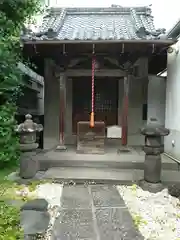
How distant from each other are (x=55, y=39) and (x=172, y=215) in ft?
17.0

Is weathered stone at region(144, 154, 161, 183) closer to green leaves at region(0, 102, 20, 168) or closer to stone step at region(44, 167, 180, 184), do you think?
stone step at region(44, 167, 180, 184)

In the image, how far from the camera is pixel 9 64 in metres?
7.17

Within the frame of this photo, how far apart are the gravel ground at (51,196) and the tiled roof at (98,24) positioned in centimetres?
401

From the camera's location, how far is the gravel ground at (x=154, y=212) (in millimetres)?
3414

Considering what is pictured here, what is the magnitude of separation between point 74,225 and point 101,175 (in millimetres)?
2232

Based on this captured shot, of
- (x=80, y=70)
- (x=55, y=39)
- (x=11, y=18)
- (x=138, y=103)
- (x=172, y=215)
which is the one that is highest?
(x=11, y=18)

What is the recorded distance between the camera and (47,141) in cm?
888

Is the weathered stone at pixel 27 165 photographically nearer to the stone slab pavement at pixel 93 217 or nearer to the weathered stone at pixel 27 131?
the weathered stone at pixel 27 131

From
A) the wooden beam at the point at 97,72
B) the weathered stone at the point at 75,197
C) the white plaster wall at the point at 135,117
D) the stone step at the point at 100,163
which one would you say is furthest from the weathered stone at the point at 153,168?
the white plaster wall at the point at 135,117

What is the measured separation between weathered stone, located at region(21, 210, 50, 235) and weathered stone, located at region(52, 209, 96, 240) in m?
0.17

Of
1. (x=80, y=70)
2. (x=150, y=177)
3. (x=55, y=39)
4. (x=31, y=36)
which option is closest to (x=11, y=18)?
(x=31, y=36)

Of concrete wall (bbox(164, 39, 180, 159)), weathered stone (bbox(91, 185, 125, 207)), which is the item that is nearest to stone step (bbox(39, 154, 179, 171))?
concrete wall (bbox(164, 39, 180, 159))

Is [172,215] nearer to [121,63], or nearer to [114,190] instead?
[114,190]

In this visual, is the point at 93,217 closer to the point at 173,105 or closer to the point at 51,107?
→ the point at 173,105
